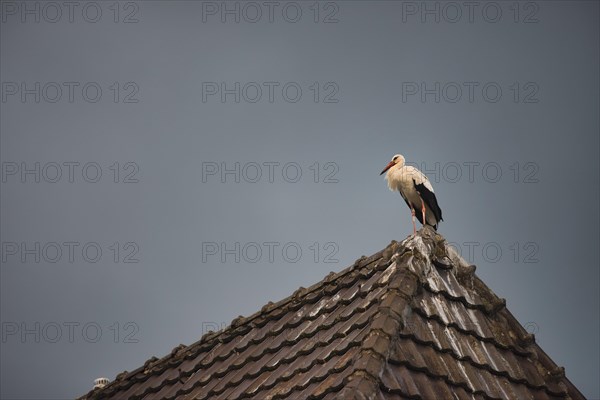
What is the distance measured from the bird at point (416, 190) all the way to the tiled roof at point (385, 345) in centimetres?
439

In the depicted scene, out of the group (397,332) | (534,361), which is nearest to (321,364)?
(397,332)

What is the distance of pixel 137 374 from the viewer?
28.2 feet

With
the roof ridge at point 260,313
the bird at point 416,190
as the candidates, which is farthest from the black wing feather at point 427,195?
the roof ridge at point 260,313

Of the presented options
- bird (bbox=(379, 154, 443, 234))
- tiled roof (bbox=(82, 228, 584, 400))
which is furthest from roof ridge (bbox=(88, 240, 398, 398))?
bird (bbox=(379, 154, 443, 234))

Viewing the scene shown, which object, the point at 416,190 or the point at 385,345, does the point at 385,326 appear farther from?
the point at 416,190

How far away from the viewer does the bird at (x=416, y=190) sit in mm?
11969

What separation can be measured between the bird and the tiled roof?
4388 millimetres

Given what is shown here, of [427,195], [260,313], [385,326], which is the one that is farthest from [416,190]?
[385,326]

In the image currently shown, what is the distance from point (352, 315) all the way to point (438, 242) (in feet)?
3.14

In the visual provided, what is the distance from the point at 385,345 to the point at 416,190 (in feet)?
20.2

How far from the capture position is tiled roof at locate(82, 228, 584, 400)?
6.05 m

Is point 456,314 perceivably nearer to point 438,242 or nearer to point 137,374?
point 438,242

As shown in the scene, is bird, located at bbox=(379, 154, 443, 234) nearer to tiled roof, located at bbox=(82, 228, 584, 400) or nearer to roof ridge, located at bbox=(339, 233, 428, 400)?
tiled roof, located at bbox=(82, 228, 584, 400)

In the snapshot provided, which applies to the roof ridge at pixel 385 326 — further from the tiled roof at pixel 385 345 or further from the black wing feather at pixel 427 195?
the black wing feather at pixel 427 195
